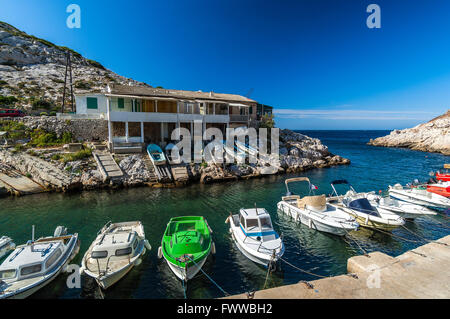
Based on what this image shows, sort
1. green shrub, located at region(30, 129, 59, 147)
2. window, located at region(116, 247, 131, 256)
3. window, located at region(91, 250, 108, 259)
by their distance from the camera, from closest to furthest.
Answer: window, located at region(91, 250, 108, 259) → window, located at region(116, 247, 131, 256) → green shrub, located at region(30, 129, 59, 147)

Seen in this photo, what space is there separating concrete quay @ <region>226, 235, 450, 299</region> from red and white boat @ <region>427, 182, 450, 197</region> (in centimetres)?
1574

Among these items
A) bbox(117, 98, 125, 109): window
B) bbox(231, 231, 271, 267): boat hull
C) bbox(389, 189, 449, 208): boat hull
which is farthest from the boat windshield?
bbox(117, 98, 125, 109): window

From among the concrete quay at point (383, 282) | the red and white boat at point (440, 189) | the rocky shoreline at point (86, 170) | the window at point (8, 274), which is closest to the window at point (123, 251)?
the window at point (8, 274)

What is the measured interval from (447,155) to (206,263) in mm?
79423

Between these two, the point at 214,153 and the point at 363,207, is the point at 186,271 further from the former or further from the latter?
the point at 214,153

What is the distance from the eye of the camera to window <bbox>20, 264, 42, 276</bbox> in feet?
30.2

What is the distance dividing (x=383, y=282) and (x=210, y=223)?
11436 millimetres

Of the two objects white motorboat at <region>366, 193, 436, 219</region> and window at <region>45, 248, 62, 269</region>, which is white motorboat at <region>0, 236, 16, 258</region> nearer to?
window at <region>45, 248, 62, 269</region>

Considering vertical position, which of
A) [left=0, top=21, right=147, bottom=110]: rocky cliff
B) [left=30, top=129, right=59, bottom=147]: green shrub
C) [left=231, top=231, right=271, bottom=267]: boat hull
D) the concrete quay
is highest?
[left=0, top=21, right=147, bottom=110]: rocky cliff

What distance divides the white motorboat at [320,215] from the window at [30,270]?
A: 54.3ft

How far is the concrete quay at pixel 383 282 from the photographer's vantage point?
23.7ft

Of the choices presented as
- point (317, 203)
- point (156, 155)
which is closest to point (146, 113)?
point (156, 155)

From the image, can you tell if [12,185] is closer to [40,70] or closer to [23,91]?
[23,91]

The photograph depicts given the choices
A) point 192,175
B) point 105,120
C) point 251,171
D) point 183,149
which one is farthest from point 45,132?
point 251,171
